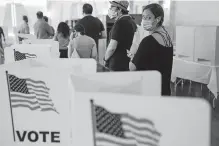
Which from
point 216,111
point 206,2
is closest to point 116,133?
point 216,111

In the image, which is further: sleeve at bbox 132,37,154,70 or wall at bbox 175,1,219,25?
wall at bbox 175,1,219,25

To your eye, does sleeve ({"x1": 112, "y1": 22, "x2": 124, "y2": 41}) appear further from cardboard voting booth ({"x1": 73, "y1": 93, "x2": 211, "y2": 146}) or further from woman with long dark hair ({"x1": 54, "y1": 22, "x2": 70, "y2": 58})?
cardboard voting booth ({"x1": 73, "y1": 93, "x2": 211, "y2": 146})

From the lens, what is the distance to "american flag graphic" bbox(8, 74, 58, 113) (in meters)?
0.98

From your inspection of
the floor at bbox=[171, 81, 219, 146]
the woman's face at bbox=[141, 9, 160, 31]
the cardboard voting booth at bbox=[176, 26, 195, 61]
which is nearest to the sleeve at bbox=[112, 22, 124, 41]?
the woman's face at bbox=[141, 9, 160, 31]

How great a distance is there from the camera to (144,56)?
63.8 inches

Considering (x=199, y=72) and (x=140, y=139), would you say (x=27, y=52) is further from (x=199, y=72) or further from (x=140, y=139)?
(x=199, y=72)

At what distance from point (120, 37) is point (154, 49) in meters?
0.64

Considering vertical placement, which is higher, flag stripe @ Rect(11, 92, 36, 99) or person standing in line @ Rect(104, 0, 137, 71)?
person standing in line @ Rect(104, 0, 137, 71)

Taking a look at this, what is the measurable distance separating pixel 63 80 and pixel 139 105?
40 centimetres

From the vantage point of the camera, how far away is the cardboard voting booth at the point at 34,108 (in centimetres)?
99

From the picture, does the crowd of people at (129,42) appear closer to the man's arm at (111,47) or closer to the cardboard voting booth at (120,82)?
the man's arm at (111,47)

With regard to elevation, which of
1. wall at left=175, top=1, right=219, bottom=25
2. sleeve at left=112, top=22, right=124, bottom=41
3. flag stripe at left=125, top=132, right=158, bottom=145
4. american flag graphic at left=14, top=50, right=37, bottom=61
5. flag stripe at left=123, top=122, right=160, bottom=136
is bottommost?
flag stripe at left=125, top=132, right=158, bottom=145

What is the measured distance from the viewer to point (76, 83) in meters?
0.81

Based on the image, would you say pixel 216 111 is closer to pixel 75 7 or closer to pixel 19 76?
pixel 19 76
